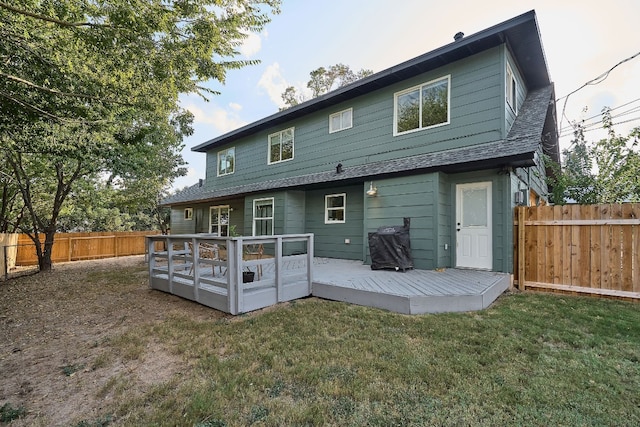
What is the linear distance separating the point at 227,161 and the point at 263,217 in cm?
434

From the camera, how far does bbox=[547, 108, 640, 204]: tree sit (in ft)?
20.0

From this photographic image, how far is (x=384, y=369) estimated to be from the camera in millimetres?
2572

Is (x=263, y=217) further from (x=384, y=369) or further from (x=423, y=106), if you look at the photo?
(x=384, y=369)

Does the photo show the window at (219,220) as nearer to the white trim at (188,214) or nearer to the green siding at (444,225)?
the white trim at (188,214)

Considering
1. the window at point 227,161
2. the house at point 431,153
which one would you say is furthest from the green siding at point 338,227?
the window at point 227,161

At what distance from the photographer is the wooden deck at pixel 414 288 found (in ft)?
13.3

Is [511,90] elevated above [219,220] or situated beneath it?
elevated above

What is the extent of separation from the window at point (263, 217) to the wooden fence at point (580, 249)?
7.25 m

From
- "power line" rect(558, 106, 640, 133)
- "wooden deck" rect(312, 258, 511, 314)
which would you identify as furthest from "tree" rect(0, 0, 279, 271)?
"power line" rect(558, 106, 640, 133)

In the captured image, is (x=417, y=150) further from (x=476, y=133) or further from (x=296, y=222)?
(x=296, y=222)

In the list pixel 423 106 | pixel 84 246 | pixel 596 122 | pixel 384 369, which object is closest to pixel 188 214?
pixel 84 246

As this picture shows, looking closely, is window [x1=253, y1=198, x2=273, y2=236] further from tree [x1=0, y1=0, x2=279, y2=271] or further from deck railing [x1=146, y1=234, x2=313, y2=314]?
tree [x1=0, y1=0, x2=279, y2=271]

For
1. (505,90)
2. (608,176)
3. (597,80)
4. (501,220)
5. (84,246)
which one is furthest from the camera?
(84,246)

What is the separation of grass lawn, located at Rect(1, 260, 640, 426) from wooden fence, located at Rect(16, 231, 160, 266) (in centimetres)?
1083
